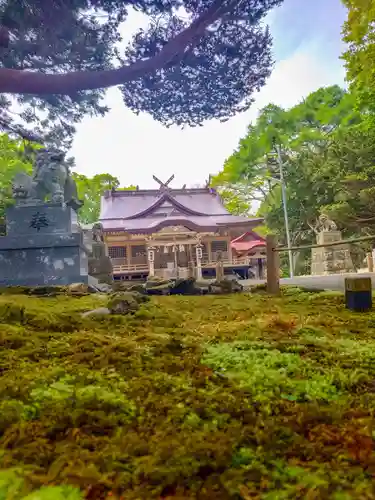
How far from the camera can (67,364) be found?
1.48 meters

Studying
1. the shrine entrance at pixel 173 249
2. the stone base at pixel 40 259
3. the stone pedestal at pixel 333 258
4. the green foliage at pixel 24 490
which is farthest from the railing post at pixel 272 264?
the shrine entrance at pixel 173 249

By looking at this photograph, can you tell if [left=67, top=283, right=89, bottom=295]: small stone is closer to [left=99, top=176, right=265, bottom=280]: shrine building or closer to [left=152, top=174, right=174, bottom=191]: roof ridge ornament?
[left=99, top=176, right=265, bottom=280]: shrine building

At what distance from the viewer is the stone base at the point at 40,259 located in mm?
5730

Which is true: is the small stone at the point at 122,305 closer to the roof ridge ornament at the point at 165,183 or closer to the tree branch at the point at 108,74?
the tree branch at the point at 108,74

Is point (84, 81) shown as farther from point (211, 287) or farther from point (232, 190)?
point (232, 190)

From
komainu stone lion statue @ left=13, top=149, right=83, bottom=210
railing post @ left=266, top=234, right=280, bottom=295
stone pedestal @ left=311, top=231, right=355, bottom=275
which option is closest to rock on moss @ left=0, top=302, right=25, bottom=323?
railing post @ left=266, top=234, right=280, bottom=295

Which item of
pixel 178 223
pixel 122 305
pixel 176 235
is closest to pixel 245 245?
pixel 176 235

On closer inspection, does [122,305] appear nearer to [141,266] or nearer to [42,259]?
[42,259]

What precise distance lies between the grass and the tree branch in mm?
2215

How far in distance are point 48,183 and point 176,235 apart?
821 centimetres

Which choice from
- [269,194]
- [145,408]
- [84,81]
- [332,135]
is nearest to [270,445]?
[145,408]

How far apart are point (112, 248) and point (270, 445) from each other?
15.0 meters

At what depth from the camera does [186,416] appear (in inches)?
39.1

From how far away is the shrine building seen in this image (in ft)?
46.0
